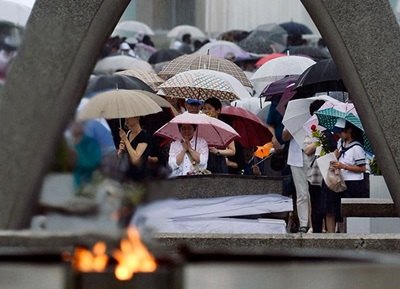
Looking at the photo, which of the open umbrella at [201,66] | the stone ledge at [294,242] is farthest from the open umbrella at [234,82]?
the stone ledge at [294,242]

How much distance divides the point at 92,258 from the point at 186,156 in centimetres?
801

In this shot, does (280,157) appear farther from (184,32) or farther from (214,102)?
(184,32)

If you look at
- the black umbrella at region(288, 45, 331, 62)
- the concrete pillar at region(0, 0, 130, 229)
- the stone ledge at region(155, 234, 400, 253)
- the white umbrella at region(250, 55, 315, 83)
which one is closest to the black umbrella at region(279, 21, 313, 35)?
the black umbrella at region(288, 45, 331, 62)

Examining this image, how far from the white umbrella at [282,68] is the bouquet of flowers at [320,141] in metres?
2.98

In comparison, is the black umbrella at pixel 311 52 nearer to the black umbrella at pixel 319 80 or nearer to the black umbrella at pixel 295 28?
the black umbrella at pixel 319 80

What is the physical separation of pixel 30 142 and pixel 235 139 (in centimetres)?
595

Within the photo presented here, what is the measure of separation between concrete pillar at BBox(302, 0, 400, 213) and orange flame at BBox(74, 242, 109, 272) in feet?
14.2

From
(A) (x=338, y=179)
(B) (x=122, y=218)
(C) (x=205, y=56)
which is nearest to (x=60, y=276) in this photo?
(B) (x=122, y=218)

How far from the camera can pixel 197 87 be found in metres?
15.3

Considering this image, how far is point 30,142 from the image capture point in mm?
8727

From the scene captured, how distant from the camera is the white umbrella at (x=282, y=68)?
17.9 meters

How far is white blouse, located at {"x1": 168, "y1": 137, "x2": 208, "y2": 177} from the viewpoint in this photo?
13.1m

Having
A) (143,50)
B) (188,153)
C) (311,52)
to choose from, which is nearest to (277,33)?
(143,50)

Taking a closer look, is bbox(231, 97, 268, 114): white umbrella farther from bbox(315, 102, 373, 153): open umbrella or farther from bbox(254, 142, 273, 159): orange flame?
bbox(315, 102, 373, 153): open umbrella
